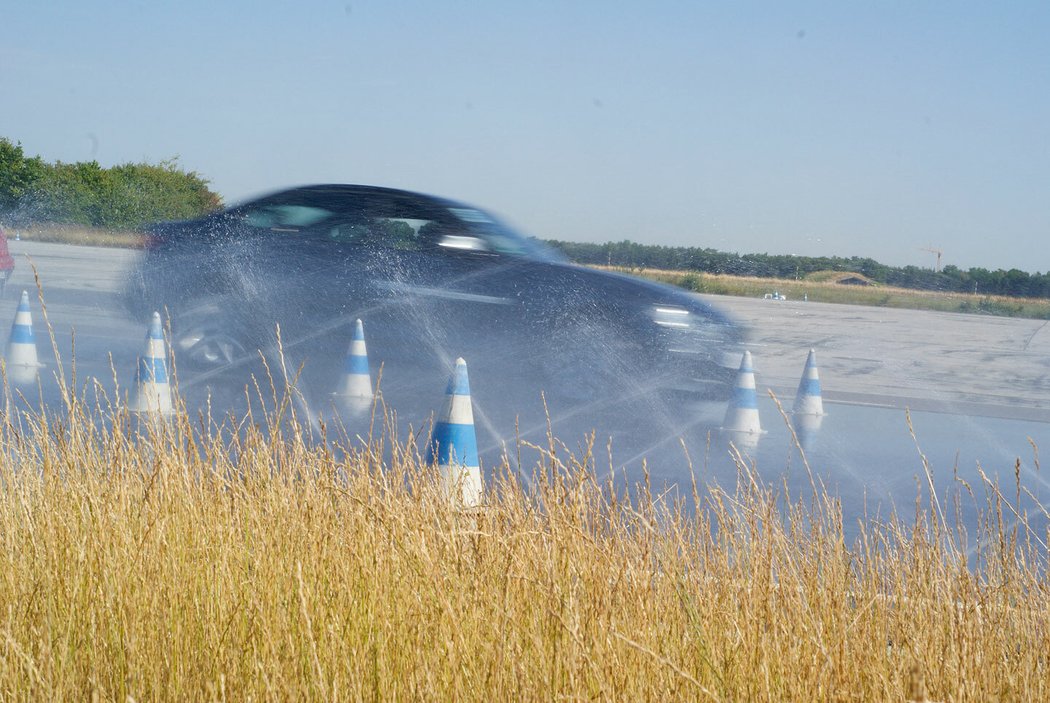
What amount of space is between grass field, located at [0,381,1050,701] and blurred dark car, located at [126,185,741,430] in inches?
199

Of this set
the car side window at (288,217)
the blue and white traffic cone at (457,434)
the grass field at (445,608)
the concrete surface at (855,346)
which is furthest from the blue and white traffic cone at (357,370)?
the grass field at (445,608)

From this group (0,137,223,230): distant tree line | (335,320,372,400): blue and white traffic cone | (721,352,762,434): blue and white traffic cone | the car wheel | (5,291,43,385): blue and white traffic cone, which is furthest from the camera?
(0,137,223,230): distant tree line

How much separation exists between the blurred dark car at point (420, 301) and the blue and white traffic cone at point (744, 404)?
0.73 ft

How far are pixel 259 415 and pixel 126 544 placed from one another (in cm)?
532

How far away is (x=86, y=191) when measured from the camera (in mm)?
22125

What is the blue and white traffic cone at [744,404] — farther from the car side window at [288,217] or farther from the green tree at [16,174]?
the green tree at [16,174]

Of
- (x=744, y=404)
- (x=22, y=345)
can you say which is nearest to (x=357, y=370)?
(x=744, y=404)

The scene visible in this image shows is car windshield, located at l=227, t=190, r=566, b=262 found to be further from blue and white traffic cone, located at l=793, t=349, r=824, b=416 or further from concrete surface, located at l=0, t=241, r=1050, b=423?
blue and white traffic cone, located at l=793, t=349, r=824, b=416

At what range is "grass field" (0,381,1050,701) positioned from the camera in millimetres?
2611

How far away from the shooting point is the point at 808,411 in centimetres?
1062

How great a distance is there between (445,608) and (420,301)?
6.30 metres

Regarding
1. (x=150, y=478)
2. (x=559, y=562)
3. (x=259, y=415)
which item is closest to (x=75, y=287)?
(x=259, y=415)

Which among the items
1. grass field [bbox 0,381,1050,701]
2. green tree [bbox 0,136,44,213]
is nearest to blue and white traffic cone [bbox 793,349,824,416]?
grass field [bbox 0,381,1050,701]

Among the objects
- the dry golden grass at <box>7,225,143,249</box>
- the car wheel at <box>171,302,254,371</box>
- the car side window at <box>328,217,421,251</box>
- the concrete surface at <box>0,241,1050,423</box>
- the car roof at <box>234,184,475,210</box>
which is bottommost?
the concrete surface at <box>0,241,1050,423</box>
